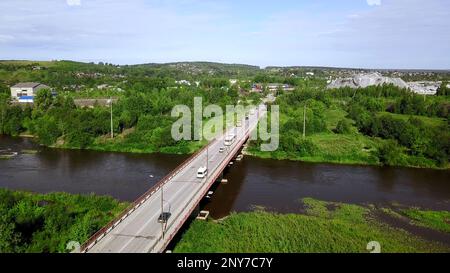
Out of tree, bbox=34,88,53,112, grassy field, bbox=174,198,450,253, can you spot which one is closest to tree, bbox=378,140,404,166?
grassy field, bbox=174,198,450,253

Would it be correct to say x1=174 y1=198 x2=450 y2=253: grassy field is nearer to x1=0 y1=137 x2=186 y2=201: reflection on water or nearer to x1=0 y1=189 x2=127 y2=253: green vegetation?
x1=0 y1=189 x2=127 y2=253: green vegetation

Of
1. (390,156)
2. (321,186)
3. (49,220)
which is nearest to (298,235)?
(321,186)

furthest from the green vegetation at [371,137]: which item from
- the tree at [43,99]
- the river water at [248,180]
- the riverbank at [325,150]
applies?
the tree at [43,99]

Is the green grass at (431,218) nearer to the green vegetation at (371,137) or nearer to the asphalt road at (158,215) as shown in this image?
the asphalt road at (158,215)

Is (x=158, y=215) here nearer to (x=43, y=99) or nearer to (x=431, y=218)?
(x=431, y=218)

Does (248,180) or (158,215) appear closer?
(158,215)
